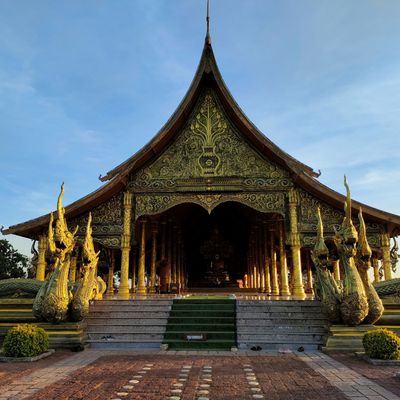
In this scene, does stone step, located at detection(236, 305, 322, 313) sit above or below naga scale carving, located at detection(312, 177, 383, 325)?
below

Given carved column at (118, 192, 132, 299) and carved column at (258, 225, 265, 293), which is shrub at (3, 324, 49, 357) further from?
carved column at (258, 225, 265, 293)

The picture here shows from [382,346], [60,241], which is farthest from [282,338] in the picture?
[60,241]

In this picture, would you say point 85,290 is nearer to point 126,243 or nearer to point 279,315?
point 126,243

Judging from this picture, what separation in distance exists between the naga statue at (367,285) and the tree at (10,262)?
2877 centimetres

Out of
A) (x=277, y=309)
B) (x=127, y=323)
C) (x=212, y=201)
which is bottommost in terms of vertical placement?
(x=127, y=323)

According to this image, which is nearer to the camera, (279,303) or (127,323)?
(127,323)

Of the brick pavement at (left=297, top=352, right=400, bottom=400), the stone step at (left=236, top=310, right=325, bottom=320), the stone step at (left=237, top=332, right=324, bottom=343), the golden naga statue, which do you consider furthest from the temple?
the brick pavement at (left=297, top=352, right=400, bottom=400)

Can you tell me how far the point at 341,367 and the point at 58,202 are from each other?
21.5 ft

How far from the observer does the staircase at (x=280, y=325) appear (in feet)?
24.5

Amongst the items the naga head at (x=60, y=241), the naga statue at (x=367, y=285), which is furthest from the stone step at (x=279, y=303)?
the naga head at (x=60, y=241)

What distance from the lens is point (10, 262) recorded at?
30641 mm

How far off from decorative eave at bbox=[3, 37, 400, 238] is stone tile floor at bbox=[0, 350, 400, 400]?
18.7 ft

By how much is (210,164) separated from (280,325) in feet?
18.9

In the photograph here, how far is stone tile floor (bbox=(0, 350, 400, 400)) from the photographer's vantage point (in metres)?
4.10
